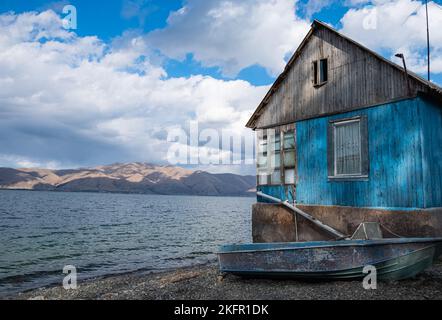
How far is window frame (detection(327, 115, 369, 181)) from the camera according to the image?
12188 millimetres

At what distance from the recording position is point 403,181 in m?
11.2

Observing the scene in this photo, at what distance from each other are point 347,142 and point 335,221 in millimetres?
3119

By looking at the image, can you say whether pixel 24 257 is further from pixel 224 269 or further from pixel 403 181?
pixel 403 181

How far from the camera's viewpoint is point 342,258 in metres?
9.06

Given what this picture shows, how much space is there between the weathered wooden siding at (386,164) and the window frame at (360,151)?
15 centimetres

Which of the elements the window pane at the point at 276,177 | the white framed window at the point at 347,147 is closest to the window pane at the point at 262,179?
the window pane at the point at 276,177

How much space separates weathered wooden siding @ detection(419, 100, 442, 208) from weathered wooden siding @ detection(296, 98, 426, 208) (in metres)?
0.18

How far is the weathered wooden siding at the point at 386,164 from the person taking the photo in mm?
10961

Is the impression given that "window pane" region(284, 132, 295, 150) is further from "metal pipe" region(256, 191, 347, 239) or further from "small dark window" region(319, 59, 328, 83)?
"small dark window" region(319, 59, 328, 83)

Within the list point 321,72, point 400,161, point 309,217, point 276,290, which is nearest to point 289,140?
point 321,72

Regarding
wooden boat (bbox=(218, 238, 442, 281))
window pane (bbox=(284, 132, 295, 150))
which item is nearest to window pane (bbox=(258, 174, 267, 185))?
window pane (bbox=(284, 132, 295, 150))

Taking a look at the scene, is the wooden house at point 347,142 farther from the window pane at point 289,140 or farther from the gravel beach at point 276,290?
the gravel beach at point 276,290

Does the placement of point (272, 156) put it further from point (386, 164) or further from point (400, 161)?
point (400, 161)
